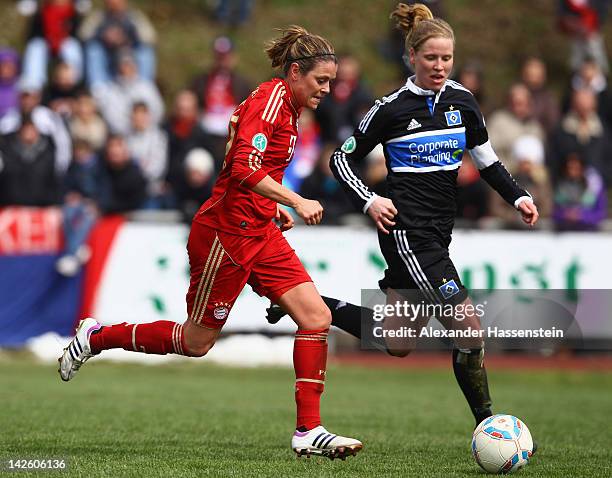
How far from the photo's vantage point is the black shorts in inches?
281

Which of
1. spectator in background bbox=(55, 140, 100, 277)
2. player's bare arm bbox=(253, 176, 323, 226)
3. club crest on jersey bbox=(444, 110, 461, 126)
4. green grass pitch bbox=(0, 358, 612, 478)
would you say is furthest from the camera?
spectator in background bbox=(55, 140, 100, 277)

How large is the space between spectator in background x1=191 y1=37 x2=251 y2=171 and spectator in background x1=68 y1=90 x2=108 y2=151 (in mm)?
1426

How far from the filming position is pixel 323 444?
655cm

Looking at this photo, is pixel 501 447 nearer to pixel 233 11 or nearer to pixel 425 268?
pixel 425 268

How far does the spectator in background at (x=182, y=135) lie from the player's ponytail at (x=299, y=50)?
864 cm

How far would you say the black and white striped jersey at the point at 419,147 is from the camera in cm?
721

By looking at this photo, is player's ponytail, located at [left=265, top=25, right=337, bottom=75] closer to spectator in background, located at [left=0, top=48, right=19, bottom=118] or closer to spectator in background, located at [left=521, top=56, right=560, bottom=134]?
spectator in background, located at [left=0, top=48, right=19, bottom=118]

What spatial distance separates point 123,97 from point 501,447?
1175 cm

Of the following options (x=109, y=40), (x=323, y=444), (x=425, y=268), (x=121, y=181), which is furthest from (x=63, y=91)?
(x=323, y=444)

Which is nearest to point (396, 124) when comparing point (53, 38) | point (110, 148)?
point (110, 148)

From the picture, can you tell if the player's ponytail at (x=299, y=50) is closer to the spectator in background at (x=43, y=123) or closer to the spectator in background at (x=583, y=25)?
the spectator in background at (x=43, y=123)

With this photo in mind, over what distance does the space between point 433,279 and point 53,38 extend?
12.5 metres

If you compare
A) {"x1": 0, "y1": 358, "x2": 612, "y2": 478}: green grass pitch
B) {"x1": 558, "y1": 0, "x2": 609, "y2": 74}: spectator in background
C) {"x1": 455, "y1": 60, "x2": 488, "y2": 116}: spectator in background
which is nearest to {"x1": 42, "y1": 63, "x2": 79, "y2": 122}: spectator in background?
{"x1": 0, "y1": 358, "x2": 612, "y2": 478}: green grass pitch

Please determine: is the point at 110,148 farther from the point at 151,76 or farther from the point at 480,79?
the point at 480,79
